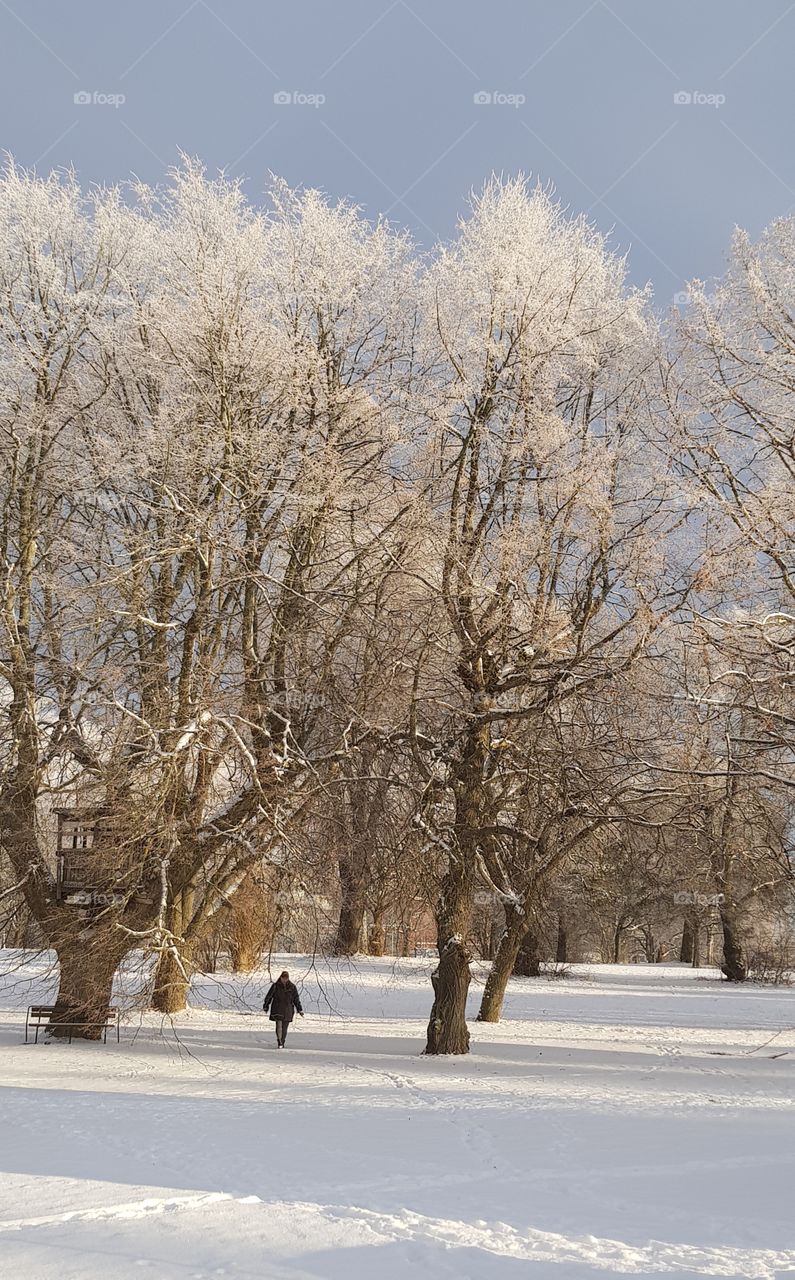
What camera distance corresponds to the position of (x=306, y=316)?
19906 mm

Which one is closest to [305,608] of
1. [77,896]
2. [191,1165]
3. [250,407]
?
[250,407]

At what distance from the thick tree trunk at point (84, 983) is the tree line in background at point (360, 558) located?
0.34 ft

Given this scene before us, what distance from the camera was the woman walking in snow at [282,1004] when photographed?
19672 mm

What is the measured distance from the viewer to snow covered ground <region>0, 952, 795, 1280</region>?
7527 mm

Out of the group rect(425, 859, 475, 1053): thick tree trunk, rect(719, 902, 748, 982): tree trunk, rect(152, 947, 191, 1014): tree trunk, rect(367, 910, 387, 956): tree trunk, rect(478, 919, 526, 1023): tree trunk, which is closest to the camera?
rect(152, 947, 191, 1014): tree trunk

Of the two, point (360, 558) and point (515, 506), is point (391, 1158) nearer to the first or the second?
point (360, 558)

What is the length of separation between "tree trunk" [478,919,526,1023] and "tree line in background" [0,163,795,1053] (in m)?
2.17

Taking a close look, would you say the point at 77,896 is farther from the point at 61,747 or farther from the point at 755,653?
the point at 755,653
